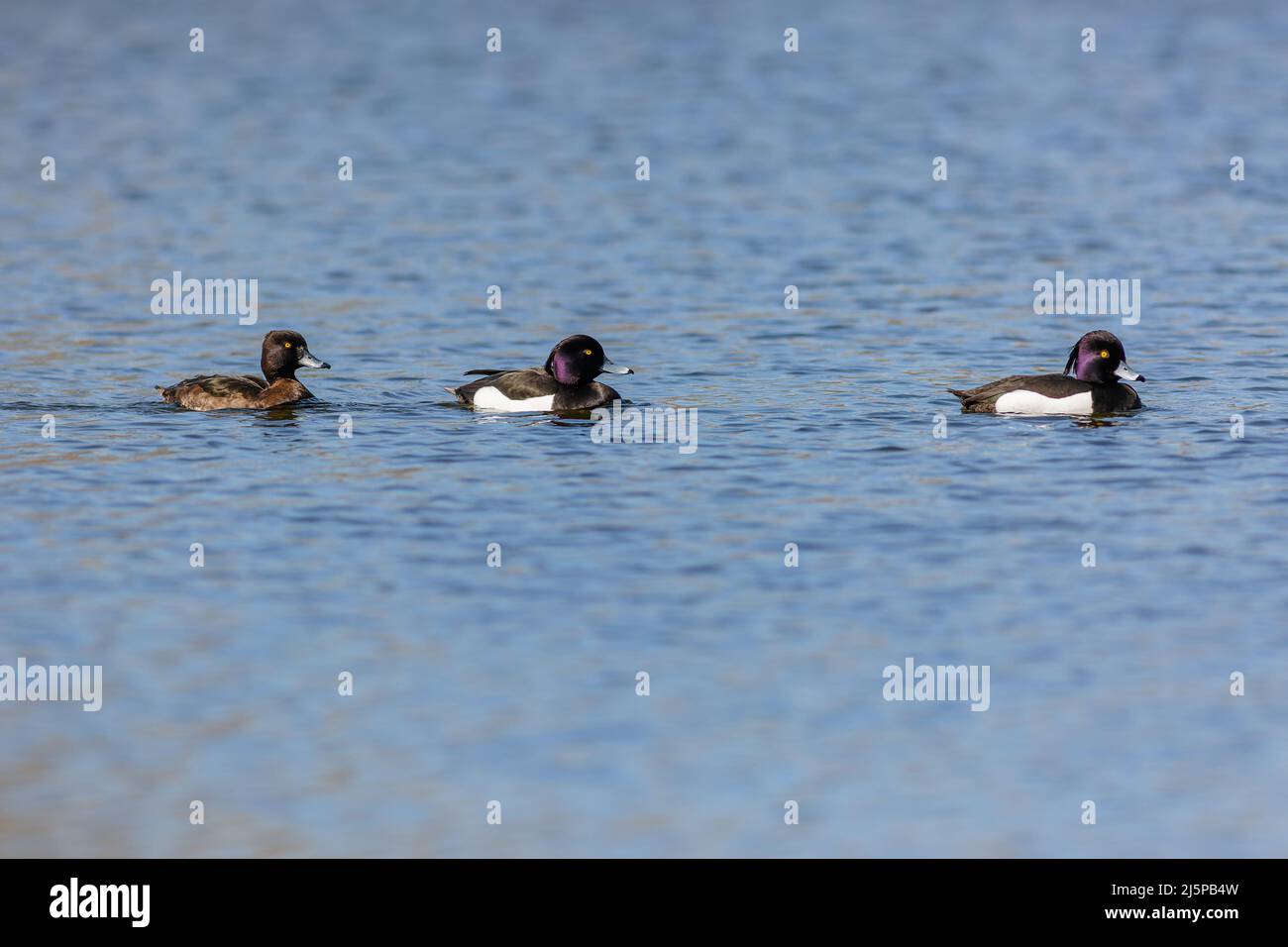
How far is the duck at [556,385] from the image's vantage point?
1861 centimetres

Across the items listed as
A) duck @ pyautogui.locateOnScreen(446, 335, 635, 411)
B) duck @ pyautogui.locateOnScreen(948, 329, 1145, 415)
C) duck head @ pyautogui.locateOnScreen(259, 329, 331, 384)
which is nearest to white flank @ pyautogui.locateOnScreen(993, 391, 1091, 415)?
duck @ pyautogui.locateOnScreen(948, 329, 1145, 415)

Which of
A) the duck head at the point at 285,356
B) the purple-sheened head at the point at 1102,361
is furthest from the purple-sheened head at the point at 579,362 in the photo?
the purple-sheened head at the point at 1102,361

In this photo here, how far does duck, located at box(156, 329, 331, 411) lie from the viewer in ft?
61.2

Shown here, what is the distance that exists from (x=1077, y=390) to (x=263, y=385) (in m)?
7.59

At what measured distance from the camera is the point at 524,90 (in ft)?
130

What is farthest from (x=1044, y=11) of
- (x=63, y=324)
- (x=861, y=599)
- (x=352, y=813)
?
(x=352, y=813)

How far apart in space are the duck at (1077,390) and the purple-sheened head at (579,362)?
3.26 meters

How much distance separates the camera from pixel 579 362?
737 inches

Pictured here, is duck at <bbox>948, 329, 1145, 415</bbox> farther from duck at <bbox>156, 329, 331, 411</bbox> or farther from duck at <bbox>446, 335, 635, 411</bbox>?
duck at <bbox>156, 329, 331, 411</bbox>

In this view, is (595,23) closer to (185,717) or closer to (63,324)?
(63,324)

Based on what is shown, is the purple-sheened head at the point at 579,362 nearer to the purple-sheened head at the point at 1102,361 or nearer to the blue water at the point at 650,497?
the blue water at the point at 650,497

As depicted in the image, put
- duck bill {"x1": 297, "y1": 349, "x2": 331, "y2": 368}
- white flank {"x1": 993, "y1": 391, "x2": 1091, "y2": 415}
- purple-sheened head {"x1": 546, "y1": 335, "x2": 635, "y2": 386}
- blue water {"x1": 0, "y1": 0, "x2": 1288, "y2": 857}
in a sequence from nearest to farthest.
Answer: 1. blue water {"x1": 0, "y1": 0, "x2": 1288, "y2": 857}
2. white flank {"x1": 993, "y1": 391, "x2": 1091, "y2": 415}
3. purple-sheened head {"x1": 546, "y1": 335, "x2": 635, "y2": 386}
4. duck bill {"x1": 297, "y1": 349, "x2": 331, "y2": 368}

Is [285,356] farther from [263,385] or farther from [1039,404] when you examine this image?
[1039,404]

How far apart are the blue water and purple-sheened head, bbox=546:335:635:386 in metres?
0.70
